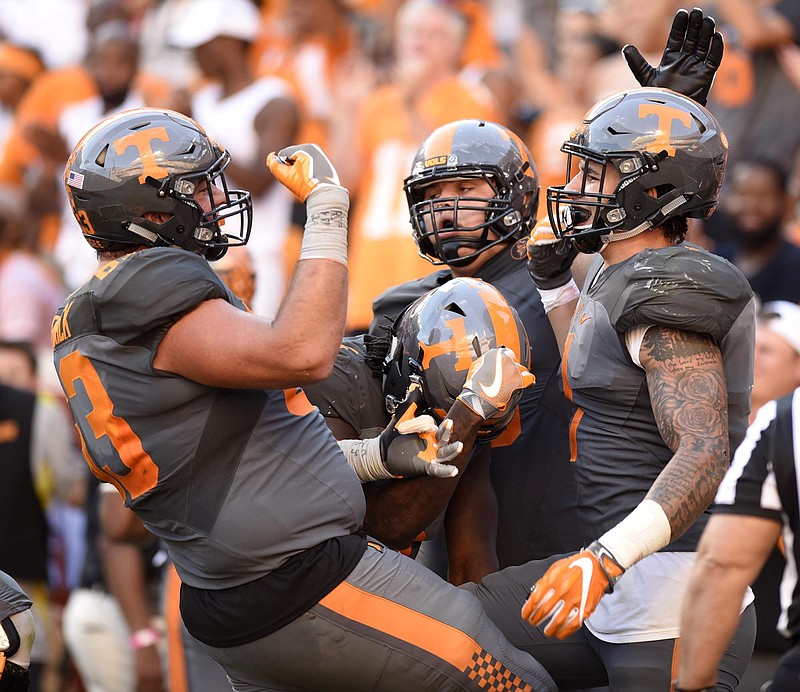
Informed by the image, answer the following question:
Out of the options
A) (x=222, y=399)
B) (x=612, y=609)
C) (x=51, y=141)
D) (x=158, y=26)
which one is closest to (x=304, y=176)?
(x=222, y=399)

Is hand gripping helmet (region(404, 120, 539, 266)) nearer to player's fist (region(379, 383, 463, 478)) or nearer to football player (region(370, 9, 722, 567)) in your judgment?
football player (region(370, 9, 722, 567))

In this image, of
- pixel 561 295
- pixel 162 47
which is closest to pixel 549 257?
pixel 561 295

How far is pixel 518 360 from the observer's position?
3744 millimetres

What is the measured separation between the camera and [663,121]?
3666 millimetres

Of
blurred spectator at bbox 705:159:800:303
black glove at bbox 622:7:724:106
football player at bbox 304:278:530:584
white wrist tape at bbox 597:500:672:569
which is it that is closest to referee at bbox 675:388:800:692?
white wrist tape at bbox 597:500:672:569

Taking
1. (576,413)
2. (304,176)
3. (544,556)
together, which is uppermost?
(304,176)

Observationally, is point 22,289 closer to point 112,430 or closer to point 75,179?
point 75,179

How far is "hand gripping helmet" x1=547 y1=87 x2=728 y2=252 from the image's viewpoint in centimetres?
363

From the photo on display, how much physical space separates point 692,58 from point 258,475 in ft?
6.50

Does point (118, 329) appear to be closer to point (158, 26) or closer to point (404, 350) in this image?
point (404, 350)

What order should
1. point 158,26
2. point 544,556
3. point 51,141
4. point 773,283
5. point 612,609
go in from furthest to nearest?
point 158,26 < point 51,141 < point 773,283 < point 544,556 < point 612,609

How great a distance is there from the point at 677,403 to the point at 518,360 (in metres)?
0.58

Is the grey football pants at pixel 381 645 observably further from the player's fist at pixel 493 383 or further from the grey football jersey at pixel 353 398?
the grey football jersey at pixel 353 398

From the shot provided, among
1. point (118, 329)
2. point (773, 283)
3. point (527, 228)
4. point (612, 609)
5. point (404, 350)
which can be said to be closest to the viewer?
point (118, 329)
